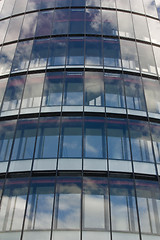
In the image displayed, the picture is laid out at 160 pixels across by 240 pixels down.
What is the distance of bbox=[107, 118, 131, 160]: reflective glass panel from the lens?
17.6 metres

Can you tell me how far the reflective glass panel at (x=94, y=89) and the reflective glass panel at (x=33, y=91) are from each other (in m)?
3.68

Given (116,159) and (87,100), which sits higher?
(87,100)

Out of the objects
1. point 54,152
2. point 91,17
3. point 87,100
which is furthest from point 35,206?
point 91,17

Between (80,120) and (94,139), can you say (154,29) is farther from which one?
(94,139)

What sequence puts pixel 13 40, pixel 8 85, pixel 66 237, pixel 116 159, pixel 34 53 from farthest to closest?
pixel 13 40 → pixel 34 53 → pixel 8 85 → pixel 116 159 → pixel 66 237

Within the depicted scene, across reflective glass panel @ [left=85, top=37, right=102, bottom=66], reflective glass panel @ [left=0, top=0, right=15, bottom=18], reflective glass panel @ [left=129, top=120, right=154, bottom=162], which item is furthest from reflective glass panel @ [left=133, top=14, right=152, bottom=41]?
reflective glass panel @ [left=0, top=0, right=15, bottom=18]

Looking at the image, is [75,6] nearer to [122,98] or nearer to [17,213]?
[122,98]

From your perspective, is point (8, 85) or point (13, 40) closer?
point (8, 85)

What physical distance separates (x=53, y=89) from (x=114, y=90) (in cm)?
482

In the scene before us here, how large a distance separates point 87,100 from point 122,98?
2732 millimetres

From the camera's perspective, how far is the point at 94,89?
2089cm

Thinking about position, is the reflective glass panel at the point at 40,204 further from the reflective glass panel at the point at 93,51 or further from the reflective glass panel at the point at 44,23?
the reflective glass panel at the point at 44,23

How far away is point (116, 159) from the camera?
1739cm

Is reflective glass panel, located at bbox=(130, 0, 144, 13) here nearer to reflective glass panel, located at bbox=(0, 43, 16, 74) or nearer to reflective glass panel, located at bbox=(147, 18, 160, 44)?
reflective glass panel, located at bbox=(147, 18, 160, 44)
